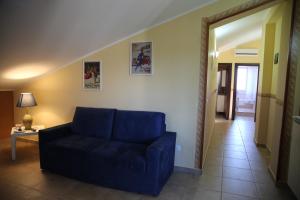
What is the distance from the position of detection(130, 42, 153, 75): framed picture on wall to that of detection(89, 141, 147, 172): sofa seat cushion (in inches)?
46.1

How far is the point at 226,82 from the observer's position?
7.78 metres

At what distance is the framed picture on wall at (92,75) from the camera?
11.4 feet

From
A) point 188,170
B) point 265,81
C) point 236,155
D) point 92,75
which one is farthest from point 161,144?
point 265,81

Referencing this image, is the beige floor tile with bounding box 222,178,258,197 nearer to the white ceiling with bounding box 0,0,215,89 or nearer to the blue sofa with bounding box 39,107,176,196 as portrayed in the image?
the blue sofa with bounding box 39,107,176,196

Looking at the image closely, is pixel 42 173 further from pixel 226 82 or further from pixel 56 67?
pixel 226 82

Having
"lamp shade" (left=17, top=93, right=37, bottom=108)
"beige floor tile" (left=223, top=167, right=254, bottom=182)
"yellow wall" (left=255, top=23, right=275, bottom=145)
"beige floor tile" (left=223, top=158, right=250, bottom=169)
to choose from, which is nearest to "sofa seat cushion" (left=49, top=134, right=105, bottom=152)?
"lamp shade" (left=17, top=93, right=37, bottom=108)

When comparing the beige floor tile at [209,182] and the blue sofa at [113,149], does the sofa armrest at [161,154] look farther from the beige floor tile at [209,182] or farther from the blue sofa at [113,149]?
the beige floor tile at [209,182]

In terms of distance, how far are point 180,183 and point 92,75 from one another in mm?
2267

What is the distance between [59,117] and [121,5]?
8.58 ft

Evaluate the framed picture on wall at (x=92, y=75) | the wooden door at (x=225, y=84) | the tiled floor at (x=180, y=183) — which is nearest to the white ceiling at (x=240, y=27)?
the wooden door at (x=225, y=84)

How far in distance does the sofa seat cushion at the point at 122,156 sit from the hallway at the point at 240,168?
109 centimetres

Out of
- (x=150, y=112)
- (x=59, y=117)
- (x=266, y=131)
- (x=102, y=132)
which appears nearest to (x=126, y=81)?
(x=150, y=112)

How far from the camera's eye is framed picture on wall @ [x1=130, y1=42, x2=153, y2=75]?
311cm

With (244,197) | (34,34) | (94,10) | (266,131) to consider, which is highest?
(94,10)
